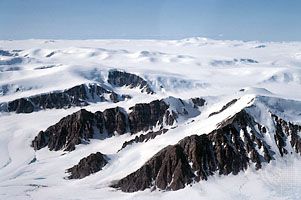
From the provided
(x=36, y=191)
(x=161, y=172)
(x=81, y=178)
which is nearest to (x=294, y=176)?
(x=161, y=172)

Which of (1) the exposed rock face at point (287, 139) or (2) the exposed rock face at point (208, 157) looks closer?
(2) the exposed rock face at point (208, 157)

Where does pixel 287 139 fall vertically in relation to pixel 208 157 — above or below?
above

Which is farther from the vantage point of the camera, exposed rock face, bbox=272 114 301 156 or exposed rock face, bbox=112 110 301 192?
exposed rock face, bbox=272 114 301 156

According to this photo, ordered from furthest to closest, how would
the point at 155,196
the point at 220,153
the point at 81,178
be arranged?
the point at 81,178, the point at 220,153, the point at 155,196

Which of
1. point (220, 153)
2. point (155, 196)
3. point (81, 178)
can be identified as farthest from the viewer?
point (81, 178)

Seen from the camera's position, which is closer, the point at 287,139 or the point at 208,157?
the point at 208,157

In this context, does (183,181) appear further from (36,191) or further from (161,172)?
(36,191)

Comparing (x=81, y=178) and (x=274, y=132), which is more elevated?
(x=274, y=132)

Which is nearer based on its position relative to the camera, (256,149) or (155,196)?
(155,196)
